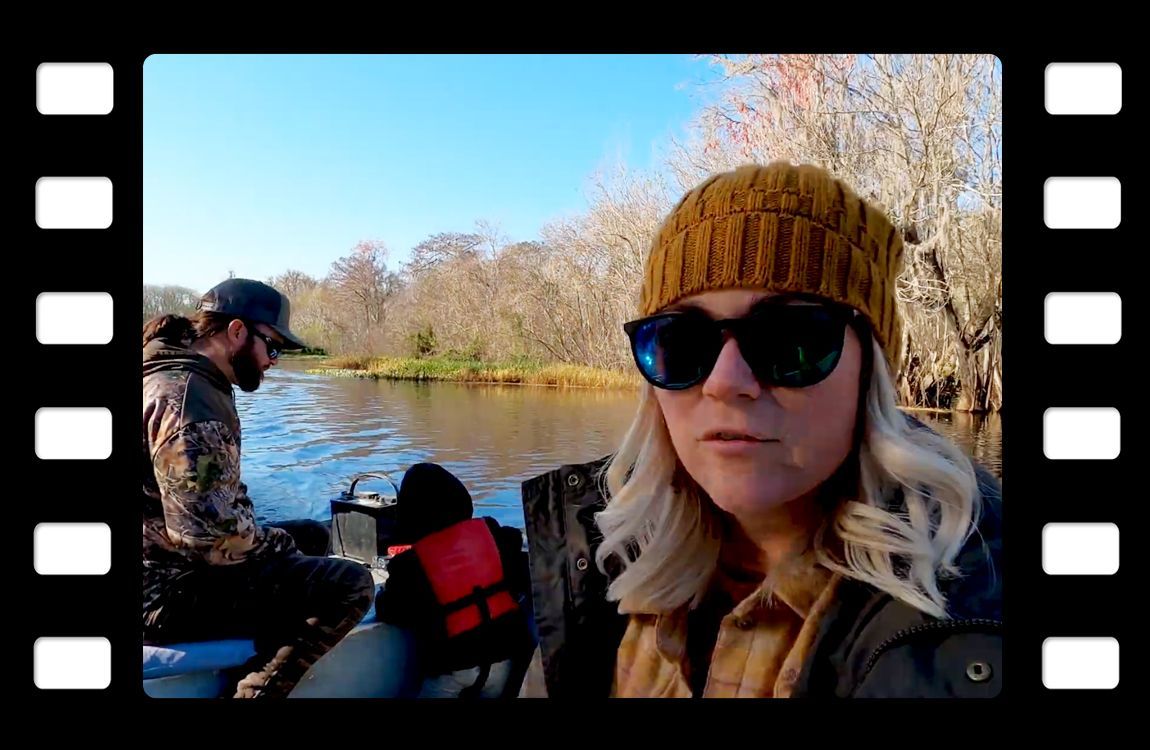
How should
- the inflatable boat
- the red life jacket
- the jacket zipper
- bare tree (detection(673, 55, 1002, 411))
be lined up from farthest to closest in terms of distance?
the red life jacket, the inflatable boat, bare tree (detection(673, 55, 1002, 411)), the jacket zipper

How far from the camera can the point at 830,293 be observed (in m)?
1.22

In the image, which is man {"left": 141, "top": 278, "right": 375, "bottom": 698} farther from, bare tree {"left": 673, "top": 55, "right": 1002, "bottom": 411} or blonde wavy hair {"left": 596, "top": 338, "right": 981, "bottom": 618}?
bare tree {"left": 673, "top": 55, "right": 1002, "bottom": 411}

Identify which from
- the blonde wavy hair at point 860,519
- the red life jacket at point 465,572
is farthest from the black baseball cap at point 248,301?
the blonde wavy hair at point 860,519

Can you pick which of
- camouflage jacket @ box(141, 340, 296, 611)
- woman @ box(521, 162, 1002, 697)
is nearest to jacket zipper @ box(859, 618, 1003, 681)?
woman @ box(521, 162, 1002, 697)

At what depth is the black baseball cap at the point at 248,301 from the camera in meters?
1.83

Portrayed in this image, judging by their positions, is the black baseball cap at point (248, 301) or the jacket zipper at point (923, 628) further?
the black baseball cap at point (248, 301)

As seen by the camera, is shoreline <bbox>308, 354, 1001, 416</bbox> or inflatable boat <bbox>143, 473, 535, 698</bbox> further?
shoreline <bbox>308, 354, 1001, 416</bbox>

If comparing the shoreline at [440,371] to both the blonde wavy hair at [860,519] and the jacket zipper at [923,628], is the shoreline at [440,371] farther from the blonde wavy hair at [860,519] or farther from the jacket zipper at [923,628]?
the jacket zipper at [923,628]

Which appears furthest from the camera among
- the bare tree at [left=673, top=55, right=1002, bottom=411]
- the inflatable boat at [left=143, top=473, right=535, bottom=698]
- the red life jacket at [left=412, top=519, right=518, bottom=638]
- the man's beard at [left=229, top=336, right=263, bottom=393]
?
the red life jacket at [left=412, top=519, right=518, bottom=638]

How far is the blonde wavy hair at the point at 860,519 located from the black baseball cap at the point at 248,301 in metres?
1.00

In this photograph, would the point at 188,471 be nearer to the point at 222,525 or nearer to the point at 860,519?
the point at 222,525

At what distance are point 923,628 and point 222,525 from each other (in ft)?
5.34

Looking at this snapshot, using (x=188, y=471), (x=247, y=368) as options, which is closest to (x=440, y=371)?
(x=247, y=368)

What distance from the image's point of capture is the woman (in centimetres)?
121
